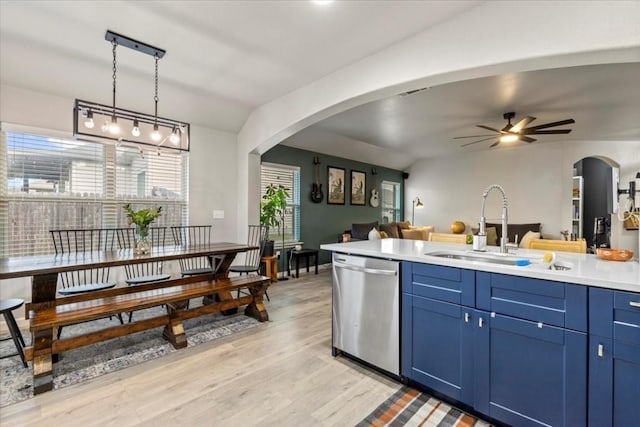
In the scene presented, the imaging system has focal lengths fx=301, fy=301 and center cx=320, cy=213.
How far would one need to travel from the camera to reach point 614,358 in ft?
4.51

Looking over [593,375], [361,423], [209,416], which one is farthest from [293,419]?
[593,375]

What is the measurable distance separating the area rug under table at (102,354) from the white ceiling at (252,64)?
2723mm

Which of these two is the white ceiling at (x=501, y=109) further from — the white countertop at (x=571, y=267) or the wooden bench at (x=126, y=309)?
the wooden bench at (x=126, y=309)

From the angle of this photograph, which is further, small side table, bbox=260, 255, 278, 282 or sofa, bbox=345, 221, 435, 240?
sofa, bbox=345, 221, 435, 240

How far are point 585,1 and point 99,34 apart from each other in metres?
3.59

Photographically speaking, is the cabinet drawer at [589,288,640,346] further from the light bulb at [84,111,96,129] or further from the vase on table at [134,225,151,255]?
the light bulb at [84,111,96,129]

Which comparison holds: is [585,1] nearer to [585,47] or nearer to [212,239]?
[585,47]

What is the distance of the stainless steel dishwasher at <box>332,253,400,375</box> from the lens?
219cm

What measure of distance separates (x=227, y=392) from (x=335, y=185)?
5.23 meters

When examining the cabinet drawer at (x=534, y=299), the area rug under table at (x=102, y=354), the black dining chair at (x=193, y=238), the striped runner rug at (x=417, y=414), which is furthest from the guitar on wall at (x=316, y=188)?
the cabinet drawer at (x=534, y=299)

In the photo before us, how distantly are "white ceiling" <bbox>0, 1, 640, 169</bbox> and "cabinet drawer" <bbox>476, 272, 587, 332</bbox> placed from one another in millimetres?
1991

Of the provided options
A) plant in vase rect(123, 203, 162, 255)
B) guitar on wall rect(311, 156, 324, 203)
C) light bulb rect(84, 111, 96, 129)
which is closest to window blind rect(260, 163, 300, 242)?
guitar on wall rect(311, 156, 324, 203)

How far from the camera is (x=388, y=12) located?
2.32 metres

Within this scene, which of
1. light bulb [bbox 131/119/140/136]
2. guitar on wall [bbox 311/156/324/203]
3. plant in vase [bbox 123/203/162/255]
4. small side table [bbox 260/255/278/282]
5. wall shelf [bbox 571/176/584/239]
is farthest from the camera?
wall shelf [bbox 571/176/584/239]
